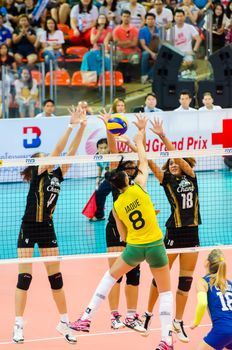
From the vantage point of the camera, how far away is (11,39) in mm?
24469

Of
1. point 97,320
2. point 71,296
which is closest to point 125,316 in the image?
point 97,320

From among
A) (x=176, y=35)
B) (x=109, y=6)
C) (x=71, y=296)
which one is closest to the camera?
(x=71, y=296)

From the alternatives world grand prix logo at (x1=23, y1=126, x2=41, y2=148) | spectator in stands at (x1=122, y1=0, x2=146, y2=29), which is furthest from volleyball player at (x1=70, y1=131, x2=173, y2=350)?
spectator in stands at (x1=122, y1=0, x2=146, y2=29)

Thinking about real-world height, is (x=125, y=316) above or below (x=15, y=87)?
below

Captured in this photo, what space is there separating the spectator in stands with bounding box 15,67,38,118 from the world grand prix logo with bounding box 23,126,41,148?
142 centimetres

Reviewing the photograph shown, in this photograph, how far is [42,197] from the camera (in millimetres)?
11422

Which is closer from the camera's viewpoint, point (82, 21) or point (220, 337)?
point (220, 337)

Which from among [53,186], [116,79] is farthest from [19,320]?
[116,79]

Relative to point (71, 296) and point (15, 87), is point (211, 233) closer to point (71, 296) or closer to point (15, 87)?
point (71, 296)

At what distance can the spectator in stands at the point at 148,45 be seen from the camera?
74.0ft

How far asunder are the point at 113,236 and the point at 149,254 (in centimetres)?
132

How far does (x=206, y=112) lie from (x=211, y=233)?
4.30 m

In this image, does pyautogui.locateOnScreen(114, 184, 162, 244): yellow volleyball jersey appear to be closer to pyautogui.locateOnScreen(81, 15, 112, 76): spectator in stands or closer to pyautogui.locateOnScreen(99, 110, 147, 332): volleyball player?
pyautogui.locateOnScreen(99, 110, 147, 332): volleyball player

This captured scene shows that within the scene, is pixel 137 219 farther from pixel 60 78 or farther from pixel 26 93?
pixel 60 78
